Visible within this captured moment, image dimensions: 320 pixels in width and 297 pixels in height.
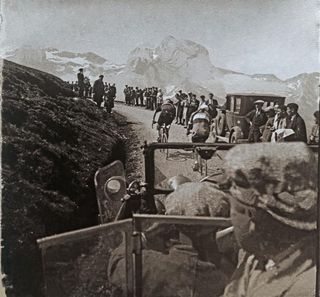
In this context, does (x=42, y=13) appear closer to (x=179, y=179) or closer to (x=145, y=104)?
(x=145, y=104)

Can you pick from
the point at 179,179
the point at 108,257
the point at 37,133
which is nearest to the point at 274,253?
the point at 179,179

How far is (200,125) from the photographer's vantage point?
2.23 meters

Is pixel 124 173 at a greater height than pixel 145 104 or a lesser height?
lesser

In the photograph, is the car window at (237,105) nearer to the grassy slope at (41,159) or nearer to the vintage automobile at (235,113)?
the vintage automobile at (235,113)

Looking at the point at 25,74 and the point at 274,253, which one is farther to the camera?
the point at 25,74

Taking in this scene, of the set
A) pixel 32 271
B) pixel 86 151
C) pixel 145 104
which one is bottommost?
pixel 32 271

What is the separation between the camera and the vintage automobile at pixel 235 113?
2.21 meters

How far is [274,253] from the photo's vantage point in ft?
6.92

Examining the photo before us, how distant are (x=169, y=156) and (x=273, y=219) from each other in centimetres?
41

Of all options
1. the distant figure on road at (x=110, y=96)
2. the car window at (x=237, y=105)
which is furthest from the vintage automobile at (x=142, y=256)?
the distant figure on road at (x=110, y=96)

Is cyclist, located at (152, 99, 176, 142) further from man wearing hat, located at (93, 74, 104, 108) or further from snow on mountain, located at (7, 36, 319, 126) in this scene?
man wearing hat, located at (93, 74, 104, 108)

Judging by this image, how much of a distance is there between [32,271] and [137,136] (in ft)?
1.91

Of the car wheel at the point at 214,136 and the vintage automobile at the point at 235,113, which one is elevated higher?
the vintage automobile at the point at 235,113

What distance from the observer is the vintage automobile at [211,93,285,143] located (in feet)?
7.23
